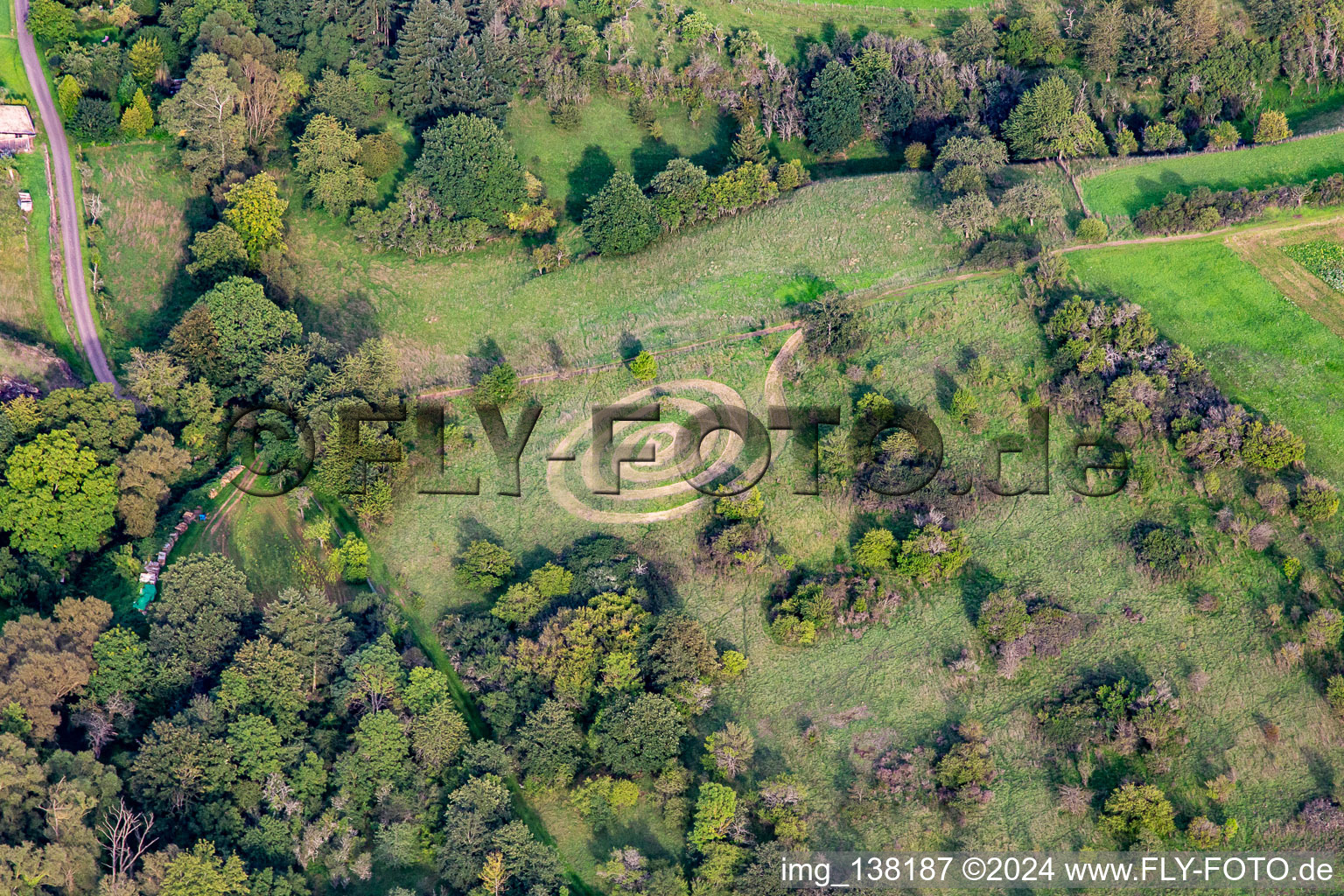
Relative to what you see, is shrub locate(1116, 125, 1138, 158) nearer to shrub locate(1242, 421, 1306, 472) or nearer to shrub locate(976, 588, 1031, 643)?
shrub locate(1242, 421, 1306, 472)

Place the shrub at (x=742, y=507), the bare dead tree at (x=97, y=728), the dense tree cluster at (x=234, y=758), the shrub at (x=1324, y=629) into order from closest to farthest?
the dense tree cluster at (x=234, y=758) < the shrub at (x=1324, y=629) < the bare dead tree at (x=97, y=728) < the shrub at (x=742, y=507)

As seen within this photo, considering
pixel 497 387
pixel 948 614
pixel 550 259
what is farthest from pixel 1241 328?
pixel 497 387

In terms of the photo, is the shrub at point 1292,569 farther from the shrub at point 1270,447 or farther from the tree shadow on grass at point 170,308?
the tree shadow on grass at point 170,308

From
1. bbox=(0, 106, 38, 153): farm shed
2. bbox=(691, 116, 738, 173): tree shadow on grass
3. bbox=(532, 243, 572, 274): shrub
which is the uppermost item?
bbox=(0, 106, 38, 153): farm shed

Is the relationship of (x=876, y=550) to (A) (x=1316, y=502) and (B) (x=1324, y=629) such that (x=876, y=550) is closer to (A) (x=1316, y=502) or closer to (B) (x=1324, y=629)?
(B) (x=1324, y=629)

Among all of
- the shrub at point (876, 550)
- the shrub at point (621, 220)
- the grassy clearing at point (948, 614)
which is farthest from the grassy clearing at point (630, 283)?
the shrub at point (876, 550)

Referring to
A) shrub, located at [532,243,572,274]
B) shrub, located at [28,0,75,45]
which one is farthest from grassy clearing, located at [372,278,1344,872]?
shrub, located at [28,0,75,45]
